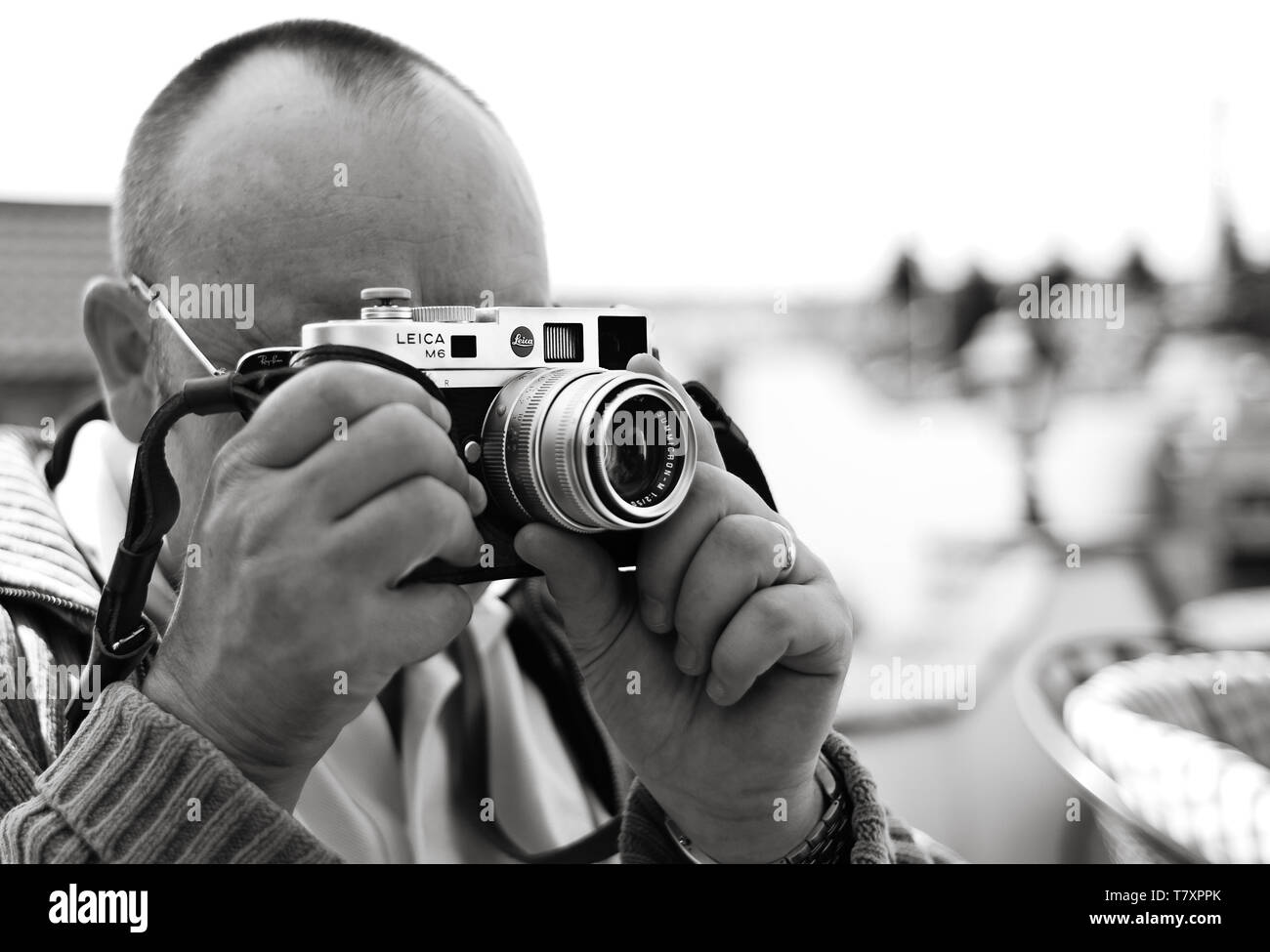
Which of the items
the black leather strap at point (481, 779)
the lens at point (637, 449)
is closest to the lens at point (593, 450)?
the lens at point (637, 449)

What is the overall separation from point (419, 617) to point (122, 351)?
367mm

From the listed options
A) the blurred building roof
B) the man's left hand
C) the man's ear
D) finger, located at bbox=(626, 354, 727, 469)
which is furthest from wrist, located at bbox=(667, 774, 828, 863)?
the blurred building roof

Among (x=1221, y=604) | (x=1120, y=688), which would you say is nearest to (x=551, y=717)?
(x=1120, y=688)

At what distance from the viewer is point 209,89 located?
729 mm

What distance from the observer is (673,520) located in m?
0.59

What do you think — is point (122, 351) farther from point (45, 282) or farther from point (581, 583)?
point (45, 282)

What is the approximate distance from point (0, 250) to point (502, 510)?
0.81 meters

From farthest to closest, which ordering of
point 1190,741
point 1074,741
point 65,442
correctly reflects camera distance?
point 1074,741
point 1190,741
point 65,442

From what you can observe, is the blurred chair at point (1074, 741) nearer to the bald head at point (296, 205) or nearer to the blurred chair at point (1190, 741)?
the blurred chair at point (1190, 741)

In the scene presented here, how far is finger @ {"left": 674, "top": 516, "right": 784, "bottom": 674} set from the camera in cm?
59

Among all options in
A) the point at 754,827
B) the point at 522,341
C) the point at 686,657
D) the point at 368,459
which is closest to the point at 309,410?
the point at 368,459
